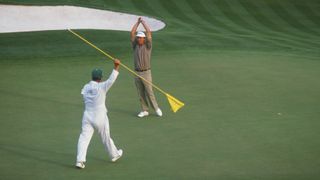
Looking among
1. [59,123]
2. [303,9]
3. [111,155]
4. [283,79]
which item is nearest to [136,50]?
[59,123]

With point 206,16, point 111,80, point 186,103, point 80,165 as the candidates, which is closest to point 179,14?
point 206,16

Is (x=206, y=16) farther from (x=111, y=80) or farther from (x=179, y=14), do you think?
(x=111, y=80)

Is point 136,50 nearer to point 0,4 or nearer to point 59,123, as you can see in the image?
point 59,123

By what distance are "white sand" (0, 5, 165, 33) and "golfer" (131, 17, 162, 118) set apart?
535 inches

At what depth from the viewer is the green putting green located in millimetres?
13969

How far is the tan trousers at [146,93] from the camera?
17.3 meters

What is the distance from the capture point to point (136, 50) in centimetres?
1727

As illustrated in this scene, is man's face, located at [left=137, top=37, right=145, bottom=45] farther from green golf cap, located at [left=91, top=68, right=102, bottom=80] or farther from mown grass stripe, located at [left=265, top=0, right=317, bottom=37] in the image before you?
mown grass stripe, located at [left=265, top=0, right=317, bottom=37]

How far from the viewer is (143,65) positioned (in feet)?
56.5

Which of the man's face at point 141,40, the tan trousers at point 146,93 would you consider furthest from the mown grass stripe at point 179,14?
the man's face at point 141,40

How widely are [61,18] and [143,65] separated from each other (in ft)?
49.6

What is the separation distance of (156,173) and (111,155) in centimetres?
114

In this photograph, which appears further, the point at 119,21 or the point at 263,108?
the point at 119,21

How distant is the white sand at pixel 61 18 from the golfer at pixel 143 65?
13.6m
